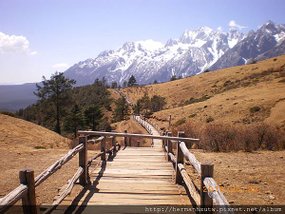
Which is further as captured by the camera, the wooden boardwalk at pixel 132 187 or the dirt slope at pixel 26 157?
the dirt slope at pixel 26 157

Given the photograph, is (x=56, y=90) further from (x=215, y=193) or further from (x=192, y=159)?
(x=215, y=193)

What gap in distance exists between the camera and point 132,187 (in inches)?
316

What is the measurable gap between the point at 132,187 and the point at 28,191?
338 centimetres

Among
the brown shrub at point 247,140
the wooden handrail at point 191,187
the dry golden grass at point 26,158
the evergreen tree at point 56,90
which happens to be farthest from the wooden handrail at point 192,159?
the evergreen tree at point 56,90

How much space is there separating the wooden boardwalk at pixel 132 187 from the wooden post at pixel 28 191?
1.24 meters

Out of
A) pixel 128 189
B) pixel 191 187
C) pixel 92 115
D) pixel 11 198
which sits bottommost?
pixel 128 189

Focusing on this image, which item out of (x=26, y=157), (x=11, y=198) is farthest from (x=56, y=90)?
(x=11, y=198)

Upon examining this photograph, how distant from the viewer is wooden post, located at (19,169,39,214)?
5066mm

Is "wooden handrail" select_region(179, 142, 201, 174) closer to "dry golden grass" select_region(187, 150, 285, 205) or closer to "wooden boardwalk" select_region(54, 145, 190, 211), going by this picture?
"wooden boardwalk" select_region(54, 145, 190, 211)

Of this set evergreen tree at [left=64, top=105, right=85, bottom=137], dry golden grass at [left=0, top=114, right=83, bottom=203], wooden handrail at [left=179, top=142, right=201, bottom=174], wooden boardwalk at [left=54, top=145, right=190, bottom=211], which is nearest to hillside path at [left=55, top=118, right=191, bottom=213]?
wooden boardwalk at [left=54, top=145, right=190, bottom=211]

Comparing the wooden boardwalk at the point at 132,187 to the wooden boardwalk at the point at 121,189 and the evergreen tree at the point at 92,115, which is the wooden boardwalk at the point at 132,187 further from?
the evergreen tree at the point at 92,115

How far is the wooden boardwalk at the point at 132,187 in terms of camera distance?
275 inches

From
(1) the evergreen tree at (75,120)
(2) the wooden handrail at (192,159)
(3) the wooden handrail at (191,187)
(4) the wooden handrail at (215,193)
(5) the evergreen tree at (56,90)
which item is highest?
(5) the evergreen tree at (56,90)

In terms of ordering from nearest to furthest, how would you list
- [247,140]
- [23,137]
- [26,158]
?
[26,158] < [247,140] < [23,137]
